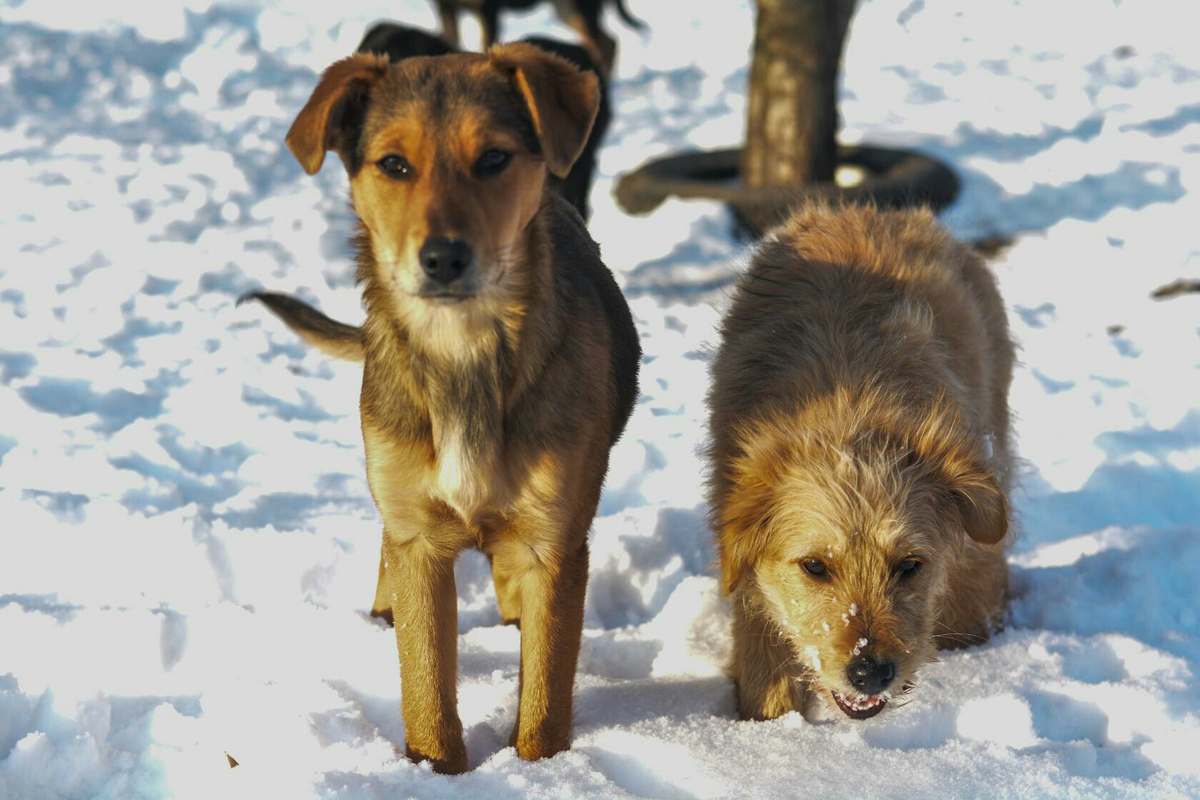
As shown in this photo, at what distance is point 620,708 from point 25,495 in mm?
2325

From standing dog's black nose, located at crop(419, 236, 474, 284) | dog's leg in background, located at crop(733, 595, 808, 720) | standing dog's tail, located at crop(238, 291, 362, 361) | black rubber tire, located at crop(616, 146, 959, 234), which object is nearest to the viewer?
standing dog's black nose, located at crop(419, 236, 474, 284)

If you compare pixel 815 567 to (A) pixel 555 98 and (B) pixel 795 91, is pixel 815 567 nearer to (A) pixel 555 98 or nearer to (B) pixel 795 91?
(A) pixel 555 98

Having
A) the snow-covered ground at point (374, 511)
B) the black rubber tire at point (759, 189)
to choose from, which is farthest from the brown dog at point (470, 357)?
the black rubber tire at point (759, 189)

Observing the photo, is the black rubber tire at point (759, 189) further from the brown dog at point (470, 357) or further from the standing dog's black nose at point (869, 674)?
the standing dog's black nose at point (869, 674)

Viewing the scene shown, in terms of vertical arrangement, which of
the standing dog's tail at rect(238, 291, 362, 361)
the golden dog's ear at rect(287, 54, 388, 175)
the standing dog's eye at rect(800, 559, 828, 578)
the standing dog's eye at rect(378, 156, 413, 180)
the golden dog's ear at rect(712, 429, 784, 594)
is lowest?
the standing dog's eye at rect(800, 559, 828, 578)

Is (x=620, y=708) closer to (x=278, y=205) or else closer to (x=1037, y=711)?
(x=1037, y=711)

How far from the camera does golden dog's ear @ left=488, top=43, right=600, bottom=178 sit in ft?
8.90

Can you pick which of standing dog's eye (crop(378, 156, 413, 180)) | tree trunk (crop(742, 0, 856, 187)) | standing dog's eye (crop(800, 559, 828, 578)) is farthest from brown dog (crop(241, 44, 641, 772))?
tree trunk (crop(742, 0, 856, 187))

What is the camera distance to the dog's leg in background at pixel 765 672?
3.25 meters

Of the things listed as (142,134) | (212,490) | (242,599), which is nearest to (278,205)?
(142,134)

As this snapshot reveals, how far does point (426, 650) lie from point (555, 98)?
1357mm

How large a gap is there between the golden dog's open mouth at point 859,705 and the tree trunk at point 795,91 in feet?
16.5

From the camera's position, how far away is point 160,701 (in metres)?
3.12

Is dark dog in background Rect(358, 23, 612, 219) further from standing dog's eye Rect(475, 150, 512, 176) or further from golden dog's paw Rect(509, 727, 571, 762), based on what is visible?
golden dog's paw Rect(509, 727, 571, 762)
